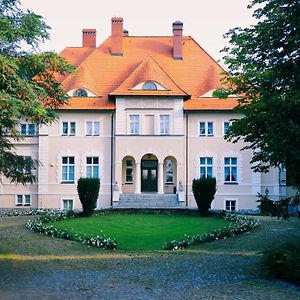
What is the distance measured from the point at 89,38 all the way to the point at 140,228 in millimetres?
25677

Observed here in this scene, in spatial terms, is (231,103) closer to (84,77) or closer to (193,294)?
(84,77)

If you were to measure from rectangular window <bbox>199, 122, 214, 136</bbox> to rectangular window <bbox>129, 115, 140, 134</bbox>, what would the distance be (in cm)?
440

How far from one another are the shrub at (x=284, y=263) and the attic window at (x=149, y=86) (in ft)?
79.7

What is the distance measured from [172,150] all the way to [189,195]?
10.9 ft

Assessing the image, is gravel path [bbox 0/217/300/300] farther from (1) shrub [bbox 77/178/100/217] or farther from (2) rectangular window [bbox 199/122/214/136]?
(2) rectangular window [bbox 199/122/214/136]

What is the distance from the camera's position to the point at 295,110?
10.3 m

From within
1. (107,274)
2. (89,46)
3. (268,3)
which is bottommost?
(107,274)

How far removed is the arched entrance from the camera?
3641 centimetres

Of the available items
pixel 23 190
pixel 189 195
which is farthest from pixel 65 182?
pixel 189 195

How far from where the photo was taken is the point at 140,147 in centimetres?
3478

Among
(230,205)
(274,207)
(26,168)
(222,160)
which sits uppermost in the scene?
(222,160)

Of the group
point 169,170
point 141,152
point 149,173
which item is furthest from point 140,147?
point 169,170

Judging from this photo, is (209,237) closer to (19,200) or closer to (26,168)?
(26,168)

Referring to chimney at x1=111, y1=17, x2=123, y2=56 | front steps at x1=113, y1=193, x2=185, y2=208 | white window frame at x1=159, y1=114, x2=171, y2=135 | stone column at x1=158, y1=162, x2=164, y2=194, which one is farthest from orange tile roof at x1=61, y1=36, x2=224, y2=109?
front steps at x1=113, y1=193, x2=185, y2=208
